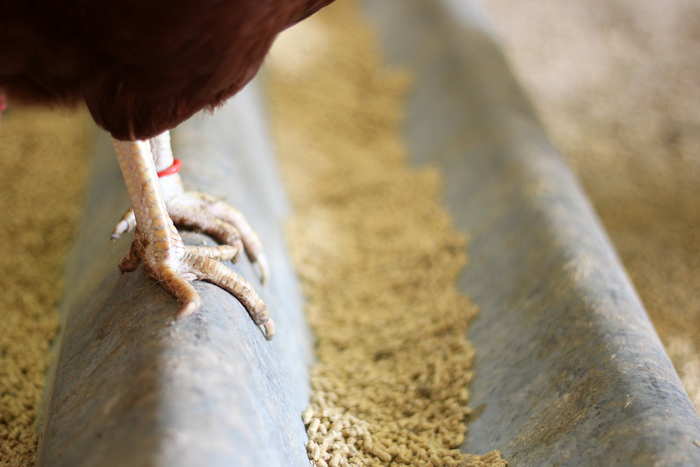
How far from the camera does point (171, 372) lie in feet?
2.75

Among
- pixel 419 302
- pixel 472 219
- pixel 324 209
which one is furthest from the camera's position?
pixel 324 209

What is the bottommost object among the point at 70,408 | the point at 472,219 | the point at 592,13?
the point at 70,408

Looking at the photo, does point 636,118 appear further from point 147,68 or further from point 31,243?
point 31,243

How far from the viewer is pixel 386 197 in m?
2.31

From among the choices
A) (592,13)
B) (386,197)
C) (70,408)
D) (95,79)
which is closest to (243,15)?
(95,79)

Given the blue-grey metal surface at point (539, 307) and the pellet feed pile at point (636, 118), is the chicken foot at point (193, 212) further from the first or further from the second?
the pellet feed pile at point (636, 118)

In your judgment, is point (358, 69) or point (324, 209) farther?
point (358, 69)

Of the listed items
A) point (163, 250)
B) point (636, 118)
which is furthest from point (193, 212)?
point (636, 118)

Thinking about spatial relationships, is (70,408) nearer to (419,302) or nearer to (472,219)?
(419,302)

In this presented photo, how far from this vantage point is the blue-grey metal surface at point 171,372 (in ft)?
2.51

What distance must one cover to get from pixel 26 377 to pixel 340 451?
903 millimetres

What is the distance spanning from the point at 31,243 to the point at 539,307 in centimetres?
174

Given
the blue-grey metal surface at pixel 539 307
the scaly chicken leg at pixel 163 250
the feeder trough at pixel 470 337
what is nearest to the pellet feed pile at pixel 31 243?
the feeder trough at pixel 470 337

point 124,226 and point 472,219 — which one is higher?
point 472,219
